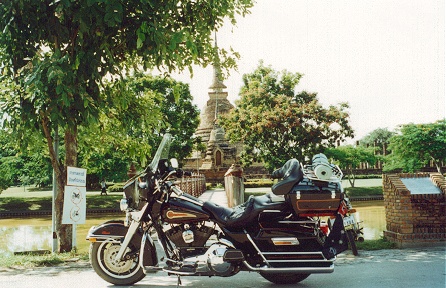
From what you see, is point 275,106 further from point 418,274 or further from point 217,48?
point 418,274

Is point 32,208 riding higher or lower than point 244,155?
lower

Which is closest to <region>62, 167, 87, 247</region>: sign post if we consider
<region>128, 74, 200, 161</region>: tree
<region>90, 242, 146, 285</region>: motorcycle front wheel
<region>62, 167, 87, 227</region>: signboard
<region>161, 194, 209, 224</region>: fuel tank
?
<region>62, 167, 87, 227</region>: signboard

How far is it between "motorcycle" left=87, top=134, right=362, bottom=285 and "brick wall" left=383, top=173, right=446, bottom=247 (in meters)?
2.75

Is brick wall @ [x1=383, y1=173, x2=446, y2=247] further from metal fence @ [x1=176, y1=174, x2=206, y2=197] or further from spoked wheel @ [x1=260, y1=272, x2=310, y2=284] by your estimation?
metal fence @ [x1=176, y1=174, x2=206, y2=197]

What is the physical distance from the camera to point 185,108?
3788 cm

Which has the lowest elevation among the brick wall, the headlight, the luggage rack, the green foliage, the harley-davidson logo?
the green foliage

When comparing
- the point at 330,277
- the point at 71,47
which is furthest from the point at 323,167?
the point at 71,47

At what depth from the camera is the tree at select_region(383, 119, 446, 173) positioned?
34.0 meters

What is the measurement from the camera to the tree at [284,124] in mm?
27188

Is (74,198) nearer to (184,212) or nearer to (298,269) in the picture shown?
(184,212)

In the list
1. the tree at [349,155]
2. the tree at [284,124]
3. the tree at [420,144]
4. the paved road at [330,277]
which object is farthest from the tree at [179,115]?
the paved road at [330,277]

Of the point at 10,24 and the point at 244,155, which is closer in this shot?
the point at 10,24

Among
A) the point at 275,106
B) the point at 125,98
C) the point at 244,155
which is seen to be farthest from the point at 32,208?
the point at 125,98

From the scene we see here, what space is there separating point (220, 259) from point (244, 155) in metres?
25.1
